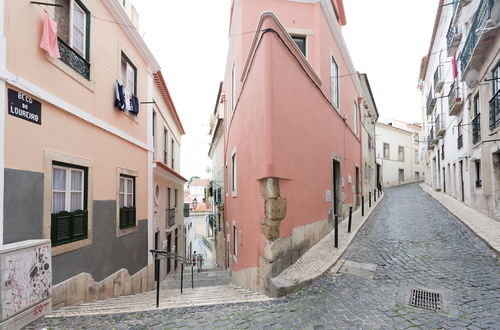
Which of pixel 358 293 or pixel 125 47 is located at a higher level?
pixel 125 47

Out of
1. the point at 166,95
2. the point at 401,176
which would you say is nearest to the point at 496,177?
the point at 166,95

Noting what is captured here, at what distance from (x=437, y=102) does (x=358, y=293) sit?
63.7ft

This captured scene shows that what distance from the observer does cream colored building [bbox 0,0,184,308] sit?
4023 mm

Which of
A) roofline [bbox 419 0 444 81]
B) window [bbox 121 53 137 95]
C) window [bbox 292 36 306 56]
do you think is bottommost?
window [bbox 121 53 137 95]

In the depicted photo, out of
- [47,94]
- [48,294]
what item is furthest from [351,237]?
Result: [47,94]

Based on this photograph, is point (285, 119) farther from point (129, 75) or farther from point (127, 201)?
point (129, 75)

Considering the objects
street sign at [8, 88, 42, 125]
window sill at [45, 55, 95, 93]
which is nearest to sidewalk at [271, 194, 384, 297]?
street sign at [8, 88, 42, 125]

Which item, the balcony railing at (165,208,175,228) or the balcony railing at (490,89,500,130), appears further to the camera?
the balcony railing at (165,208,175,228)

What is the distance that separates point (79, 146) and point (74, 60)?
164 centimetres

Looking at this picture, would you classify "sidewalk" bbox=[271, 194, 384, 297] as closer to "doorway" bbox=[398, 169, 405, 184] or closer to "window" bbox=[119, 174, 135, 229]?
"window" bbox=[119, 174, 135, 229]

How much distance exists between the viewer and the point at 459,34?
1206 cm

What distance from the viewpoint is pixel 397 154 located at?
3347 centimetres

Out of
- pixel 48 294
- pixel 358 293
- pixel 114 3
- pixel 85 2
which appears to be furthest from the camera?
pixel 114 3

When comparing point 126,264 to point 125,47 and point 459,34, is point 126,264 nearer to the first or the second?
point 125,47
